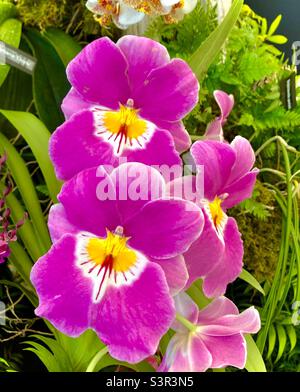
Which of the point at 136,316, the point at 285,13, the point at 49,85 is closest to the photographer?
the point at 136,316

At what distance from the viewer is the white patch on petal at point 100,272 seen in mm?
524

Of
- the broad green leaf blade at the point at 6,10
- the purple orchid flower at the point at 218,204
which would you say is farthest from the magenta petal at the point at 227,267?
the broad green leaf blade at the point at 6,10

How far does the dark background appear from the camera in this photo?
1.28m

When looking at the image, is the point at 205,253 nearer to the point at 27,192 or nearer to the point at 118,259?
the point at 118,259

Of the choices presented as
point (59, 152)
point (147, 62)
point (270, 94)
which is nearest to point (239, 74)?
point (270, 94)

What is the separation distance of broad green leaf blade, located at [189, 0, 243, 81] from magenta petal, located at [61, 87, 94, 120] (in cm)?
16

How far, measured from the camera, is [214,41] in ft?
2.19

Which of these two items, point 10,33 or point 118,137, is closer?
point 118,137

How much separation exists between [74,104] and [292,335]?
20.6 inches

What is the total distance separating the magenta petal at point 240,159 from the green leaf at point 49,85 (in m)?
0.33

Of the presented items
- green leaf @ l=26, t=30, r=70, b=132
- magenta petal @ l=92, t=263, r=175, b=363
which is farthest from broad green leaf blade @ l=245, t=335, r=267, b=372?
green leaf @ l=26, t=30, r=70, b=132

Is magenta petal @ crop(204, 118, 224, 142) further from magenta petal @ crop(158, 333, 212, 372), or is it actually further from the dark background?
the dark background

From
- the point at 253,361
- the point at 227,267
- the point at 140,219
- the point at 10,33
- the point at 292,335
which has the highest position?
the point at 10,33

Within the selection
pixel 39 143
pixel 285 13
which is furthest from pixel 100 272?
pixel 285 13
